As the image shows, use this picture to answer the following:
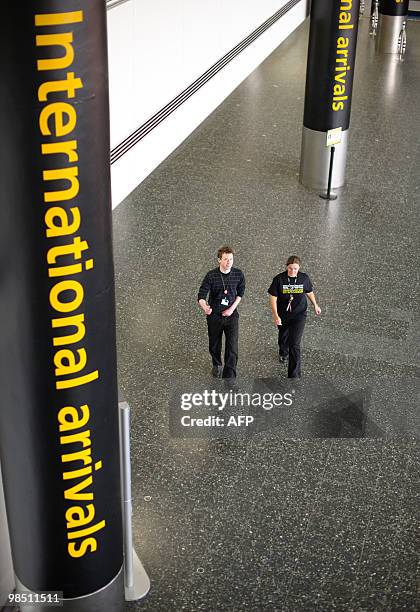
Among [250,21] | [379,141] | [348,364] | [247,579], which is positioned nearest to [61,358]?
[247,579]

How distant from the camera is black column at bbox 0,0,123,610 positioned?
3.58 m

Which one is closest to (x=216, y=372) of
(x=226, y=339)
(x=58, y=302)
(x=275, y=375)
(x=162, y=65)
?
(x=226, y=339)

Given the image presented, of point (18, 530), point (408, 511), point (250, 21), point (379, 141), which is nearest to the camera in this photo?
point (18, 530)

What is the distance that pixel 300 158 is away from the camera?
12.8m

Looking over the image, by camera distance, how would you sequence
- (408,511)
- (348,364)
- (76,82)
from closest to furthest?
(76,82), (408,511), (348,364)

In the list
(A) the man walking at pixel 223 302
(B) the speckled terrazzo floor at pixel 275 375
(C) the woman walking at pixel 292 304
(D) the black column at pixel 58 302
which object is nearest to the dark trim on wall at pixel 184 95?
(B) the speckled terrazzo floor at pixel 275 375

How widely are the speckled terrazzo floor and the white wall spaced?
0.39 metres

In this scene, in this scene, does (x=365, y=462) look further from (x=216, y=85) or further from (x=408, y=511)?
(x=216, y=85)

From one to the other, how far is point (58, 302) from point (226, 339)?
392cm

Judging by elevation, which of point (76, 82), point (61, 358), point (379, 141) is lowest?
point (379, 141)

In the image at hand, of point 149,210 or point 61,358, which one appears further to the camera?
point 149,210

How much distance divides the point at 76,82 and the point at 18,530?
97.2 inches

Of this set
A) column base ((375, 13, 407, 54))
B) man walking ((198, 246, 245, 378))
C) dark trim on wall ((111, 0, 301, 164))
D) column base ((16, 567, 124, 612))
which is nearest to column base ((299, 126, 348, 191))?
dark trim on wall ((111, 0, 301, 164))

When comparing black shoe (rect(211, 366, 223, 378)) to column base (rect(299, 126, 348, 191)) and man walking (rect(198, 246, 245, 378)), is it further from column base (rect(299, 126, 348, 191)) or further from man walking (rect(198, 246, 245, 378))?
column base (rect(299, 126, 348, 191))
